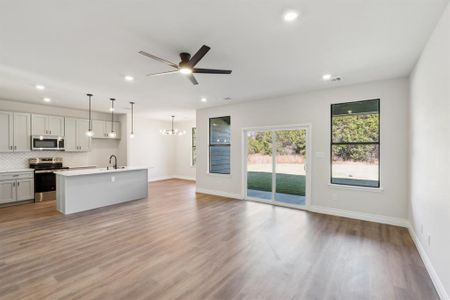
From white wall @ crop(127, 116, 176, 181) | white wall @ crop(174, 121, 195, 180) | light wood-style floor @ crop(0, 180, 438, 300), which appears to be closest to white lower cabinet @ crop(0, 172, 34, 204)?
light wood-style floor @ crop(0, 180, 438, 300)

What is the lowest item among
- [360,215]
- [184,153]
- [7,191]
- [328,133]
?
[360,215]

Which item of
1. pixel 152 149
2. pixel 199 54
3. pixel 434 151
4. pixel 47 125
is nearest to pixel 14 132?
Answer: pixel 47 125

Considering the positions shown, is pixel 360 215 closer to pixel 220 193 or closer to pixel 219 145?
pixel 220 193

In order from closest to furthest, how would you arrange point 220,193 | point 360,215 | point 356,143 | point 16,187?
point 360,215
point 356,143
point 16,187
point 220,193

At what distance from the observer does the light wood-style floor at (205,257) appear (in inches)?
89.0

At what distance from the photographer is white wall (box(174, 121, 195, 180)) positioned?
33.1 ft

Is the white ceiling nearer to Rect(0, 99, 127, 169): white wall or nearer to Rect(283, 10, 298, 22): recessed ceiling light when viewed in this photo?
Rect(283, 10, 298, 22): recessed ceiling light

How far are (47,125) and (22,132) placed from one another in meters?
0.60

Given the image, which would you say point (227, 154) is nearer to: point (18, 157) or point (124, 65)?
point (124, 65)

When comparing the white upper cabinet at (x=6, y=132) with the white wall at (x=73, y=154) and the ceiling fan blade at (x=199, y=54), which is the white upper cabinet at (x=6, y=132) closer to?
the white wall at (x=73, y=154)

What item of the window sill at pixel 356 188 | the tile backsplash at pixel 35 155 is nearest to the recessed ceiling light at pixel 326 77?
the window sill at pixel 356 188

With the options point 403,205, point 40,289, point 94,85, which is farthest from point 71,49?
point 403,205

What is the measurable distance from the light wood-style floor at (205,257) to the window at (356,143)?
0.94m

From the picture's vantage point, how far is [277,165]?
572 centimetres
